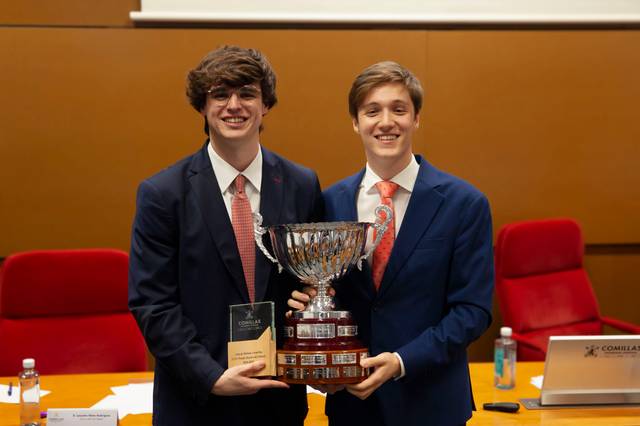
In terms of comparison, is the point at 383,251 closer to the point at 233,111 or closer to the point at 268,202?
the point at 268,202

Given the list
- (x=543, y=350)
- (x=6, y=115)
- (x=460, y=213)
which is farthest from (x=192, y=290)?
(x=6, y=115)

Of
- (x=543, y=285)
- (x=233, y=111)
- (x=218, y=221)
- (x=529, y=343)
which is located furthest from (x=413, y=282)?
(x=543, y=285)

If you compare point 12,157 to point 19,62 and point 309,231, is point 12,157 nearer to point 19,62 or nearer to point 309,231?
point 19,62

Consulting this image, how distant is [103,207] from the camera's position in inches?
166

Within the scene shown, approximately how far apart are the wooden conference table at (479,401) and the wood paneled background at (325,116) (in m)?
1.41

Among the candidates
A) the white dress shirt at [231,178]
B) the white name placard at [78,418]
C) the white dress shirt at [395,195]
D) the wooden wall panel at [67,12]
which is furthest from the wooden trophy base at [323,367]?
the wooden wall panel at [67,12]

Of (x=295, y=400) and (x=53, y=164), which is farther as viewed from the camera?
(x=53, y=164)

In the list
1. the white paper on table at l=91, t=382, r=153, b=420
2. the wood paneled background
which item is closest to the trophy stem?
the white paper on table at l=91, t=382, r=153, b=420

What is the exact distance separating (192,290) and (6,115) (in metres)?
2.55

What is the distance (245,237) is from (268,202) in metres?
0.12

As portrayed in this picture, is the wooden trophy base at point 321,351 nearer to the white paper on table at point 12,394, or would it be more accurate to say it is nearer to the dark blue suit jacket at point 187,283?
the dark blue suit jacket at point 187,283

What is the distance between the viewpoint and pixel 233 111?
2057 mm

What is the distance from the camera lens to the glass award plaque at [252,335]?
6.41 feet

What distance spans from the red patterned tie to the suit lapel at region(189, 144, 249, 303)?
3 centimetres
